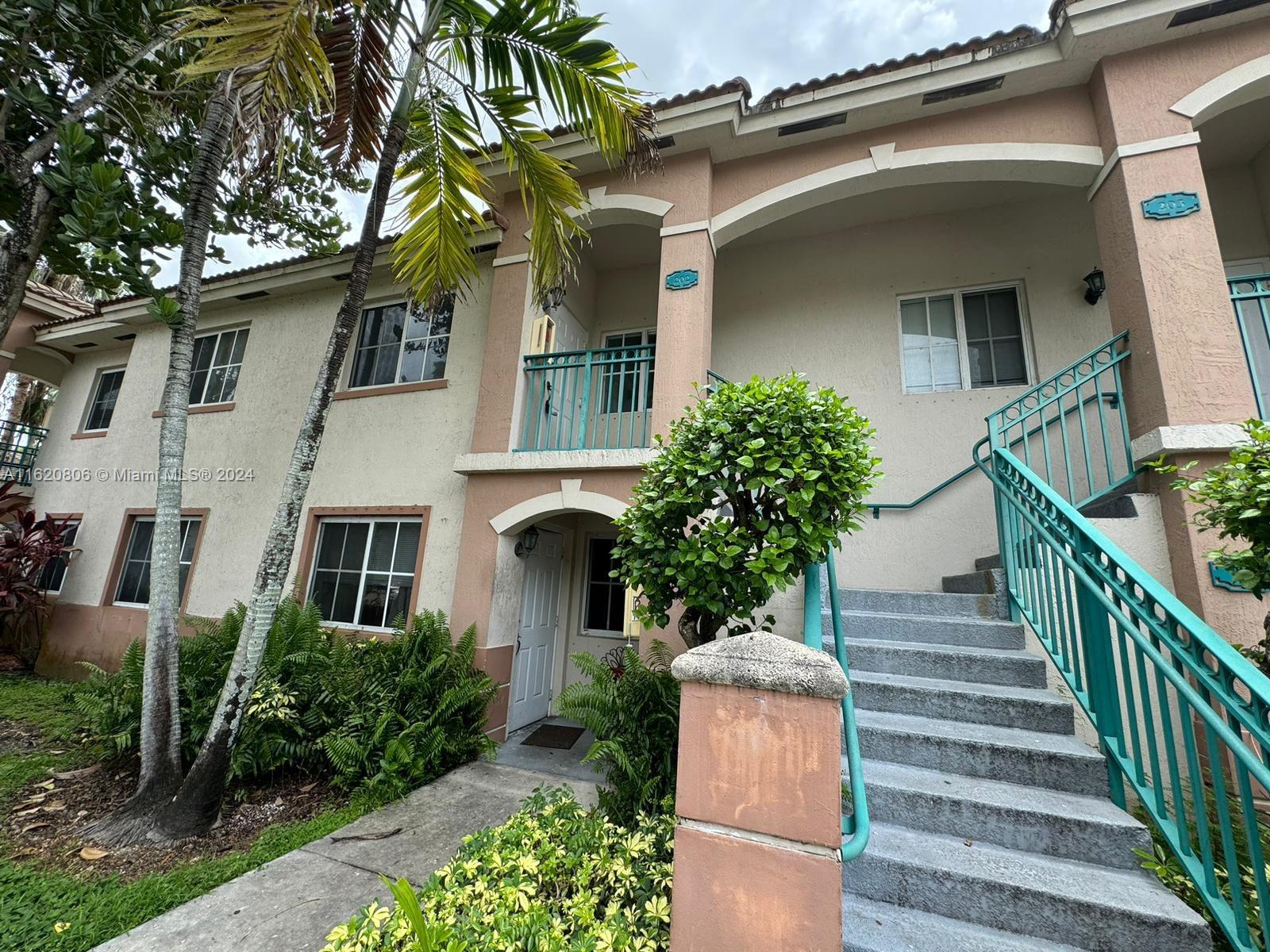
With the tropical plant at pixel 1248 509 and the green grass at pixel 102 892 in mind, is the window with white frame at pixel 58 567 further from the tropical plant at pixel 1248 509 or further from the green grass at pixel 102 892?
the tropical plant at pixel 1248 509

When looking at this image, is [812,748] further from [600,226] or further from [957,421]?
[600,226]

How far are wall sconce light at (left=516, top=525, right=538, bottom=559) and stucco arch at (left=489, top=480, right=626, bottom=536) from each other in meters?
0.27

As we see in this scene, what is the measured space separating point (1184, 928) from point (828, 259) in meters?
6.49

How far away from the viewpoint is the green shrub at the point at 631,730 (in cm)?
306

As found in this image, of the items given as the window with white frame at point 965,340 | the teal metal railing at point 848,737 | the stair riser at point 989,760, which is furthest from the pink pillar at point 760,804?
the window with white frame at point 965,340

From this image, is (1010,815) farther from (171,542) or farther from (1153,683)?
(171,542)

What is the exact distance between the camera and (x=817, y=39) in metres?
7.65

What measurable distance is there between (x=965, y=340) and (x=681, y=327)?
347 cm

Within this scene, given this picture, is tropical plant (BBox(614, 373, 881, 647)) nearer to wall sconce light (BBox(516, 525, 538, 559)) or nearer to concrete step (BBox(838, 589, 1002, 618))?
concrete step (BBox(838, 589, 1002, 618))

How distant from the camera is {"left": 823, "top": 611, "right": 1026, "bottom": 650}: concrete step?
3.55m

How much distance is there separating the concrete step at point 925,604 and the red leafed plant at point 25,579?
11.4m

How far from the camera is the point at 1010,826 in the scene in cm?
237

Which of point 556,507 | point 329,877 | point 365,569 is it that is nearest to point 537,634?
point 556,507

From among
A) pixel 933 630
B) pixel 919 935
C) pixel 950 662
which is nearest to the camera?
pixel 919 935
